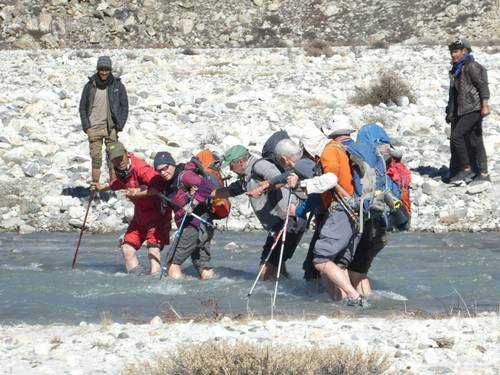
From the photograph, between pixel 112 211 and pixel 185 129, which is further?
pixel 185 129

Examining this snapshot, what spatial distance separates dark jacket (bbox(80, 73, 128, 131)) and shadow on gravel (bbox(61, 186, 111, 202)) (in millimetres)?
1129

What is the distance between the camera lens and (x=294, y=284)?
12.3 m

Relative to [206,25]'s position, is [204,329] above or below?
below

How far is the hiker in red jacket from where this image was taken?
12.5 m

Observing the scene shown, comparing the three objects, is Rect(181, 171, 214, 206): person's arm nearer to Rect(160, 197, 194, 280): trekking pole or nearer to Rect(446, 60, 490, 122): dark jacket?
Rect(160, 197, 194, 280): trekking pole

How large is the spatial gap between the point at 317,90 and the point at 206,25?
24.0 metres

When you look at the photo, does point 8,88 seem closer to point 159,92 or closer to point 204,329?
point 159,92

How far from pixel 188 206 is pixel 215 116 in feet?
32.6

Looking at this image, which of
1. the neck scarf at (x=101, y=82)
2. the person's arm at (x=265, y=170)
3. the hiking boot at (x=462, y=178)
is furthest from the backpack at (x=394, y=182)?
the neck scarf at (x=101, y=82)

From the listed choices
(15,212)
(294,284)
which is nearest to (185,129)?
(15,212)

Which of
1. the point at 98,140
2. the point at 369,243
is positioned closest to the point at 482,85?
the point at 98,140

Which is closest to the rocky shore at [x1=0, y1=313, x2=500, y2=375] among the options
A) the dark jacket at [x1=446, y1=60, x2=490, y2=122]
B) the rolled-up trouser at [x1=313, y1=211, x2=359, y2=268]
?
the rolled-up trouser at [x1=313, y1=211, x2=359, y2=268]

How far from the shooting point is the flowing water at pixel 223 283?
11148mm

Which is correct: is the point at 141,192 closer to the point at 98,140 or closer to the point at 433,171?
the point at 98,140
